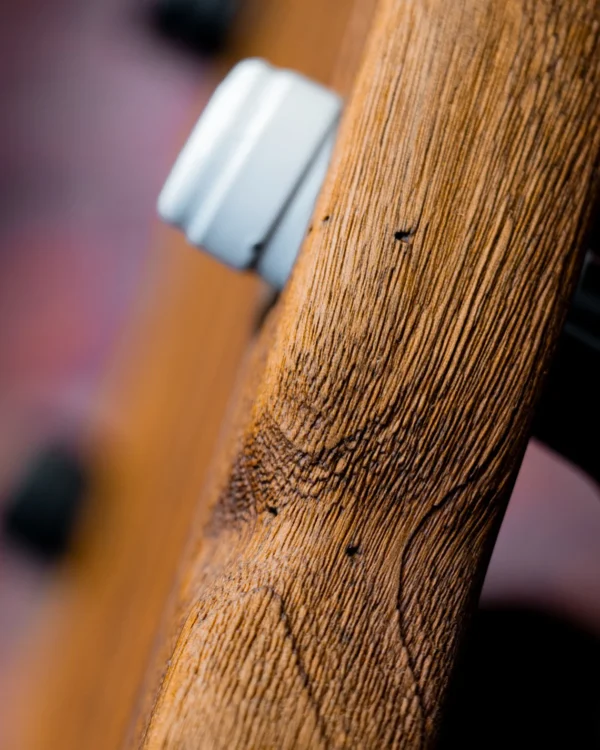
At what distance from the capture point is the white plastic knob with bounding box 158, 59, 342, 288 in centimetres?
20

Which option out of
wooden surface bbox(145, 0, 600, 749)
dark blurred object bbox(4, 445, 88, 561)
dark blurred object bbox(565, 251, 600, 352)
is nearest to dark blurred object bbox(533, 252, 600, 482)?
dark blurred object bbox(565, 251, 600, 352)

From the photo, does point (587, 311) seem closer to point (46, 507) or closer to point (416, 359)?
point (416, 359)

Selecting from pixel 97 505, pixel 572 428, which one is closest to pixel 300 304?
pixel 572 428

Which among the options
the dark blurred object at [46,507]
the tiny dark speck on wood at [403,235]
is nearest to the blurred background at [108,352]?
the dark blurred object at [46,507]

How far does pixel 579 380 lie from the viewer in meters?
0.27

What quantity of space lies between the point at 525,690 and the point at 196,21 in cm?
54

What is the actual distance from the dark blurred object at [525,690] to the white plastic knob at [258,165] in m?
0.20

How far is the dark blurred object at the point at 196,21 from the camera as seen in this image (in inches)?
22.8

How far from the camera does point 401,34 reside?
17cm

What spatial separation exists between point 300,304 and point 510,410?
54 mm

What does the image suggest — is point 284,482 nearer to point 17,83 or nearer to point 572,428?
point 572,428

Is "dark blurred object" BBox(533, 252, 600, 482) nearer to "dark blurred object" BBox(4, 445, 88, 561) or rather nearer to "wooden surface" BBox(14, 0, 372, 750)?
"wooden surface" BBox(14, 0, 372, 750)

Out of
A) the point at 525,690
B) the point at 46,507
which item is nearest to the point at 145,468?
the point at 46,507

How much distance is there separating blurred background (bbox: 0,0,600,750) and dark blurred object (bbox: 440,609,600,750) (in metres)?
0.05
